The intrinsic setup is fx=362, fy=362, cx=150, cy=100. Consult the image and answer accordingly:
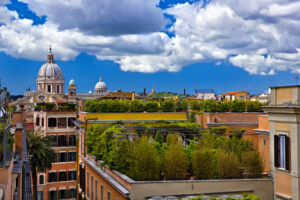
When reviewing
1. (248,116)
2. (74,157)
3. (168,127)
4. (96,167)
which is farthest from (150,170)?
(74,157)

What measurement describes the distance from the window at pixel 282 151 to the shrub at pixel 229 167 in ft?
7.48

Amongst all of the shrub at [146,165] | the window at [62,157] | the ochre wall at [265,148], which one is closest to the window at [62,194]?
the window at [62,157]

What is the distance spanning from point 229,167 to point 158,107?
2458 cm

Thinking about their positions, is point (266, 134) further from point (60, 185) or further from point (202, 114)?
point (60, 185)

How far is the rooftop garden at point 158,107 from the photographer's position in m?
38.1

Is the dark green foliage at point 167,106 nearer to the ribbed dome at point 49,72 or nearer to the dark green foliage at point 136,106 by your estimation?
the dark green foliage at point 136,106

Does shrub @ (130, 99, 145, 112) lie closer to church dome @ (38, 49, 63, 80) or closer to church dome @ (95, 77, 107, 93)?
church dome @ (38, 49, 63, 80)

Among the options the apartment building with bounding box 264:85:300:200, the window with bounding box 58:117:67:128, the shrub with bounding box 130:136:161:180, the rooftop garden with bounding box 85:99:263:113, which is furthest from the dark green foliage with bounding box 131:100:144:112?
the apartment building with bounding box 264:85:300:200

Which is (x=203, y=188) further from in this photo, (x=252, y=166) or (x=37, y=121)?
(x=37, y=121)

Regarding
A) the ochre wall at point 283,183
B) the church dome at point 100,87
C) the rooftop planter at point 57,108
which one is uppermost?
the church dome at point 100,87

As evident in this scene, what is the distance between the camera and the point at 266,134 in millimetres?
23891

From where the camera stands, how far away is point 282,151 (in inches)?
607

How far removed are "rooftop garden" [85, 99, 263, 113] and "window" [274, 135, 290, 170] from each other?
24.2 m

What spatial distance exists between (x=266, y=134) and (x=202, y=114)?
15778 millimetres
